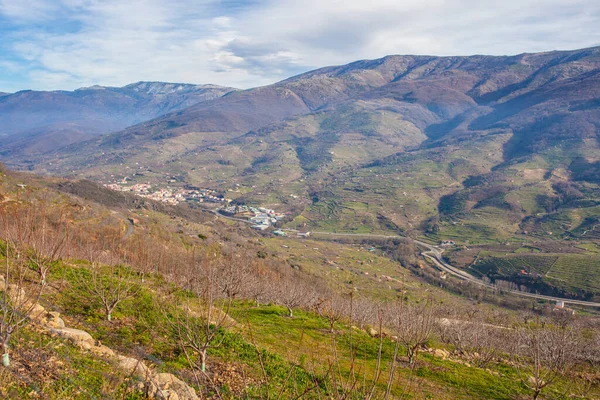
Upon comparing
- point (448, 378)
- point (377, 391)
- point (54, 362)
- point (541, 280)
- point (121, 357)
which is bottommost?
point (541, 280)

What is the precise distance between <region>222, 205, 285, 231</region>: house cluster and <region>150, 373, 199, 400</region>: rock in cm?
14491

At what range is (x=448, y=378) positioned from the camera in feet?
51.2

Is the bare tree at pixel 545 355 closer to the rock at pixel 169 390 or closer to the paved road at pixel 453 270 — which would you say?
the rock at pixel 169 390

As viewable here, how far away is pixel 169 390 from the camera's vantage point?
28.7 feet

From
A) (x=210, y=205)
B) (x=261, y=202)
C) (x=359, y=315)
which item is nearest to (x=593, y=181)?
(x=261, y=202)

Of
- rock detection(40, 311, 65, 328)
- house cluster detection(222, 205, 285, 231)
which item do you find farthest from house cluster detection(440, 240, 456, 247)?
rock detection(40, 311, 65, 328)

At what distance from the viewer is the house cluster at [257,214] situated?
162 metres

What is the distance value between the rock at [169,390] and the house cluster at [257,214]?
14491 centimetres

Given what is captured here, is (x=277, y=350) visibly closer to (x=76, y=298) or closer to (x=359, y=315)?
(x=76, y=298)

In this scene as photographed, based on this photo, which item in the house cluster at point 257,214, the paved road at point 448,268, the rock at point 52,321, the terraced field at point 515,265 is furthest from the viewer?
the house cluster at point 257,214

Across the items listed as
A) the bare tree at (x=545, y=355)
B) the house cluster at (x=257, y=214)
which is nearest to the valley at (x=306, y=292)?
the bare tree at (x=545, y=355)

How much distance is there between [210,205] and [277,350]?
180m

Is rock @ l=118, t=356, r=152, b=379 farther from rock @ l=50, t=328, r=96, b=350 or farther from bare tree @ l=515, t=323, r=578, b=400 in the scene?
bare tree @ l=515, t=323, r=578, b=400

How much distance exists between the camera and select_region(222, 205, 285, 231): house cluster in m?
162
